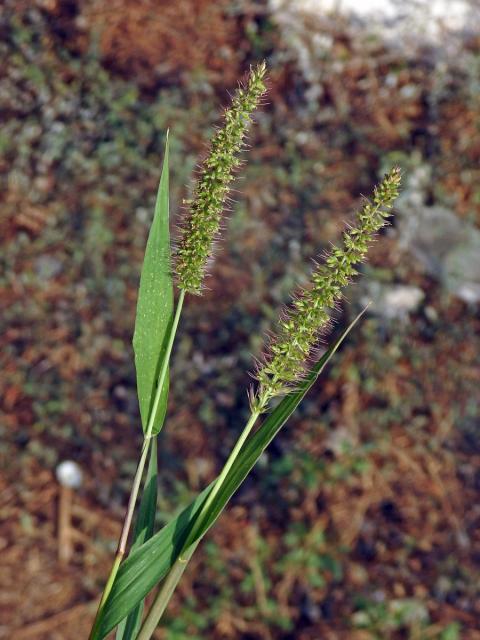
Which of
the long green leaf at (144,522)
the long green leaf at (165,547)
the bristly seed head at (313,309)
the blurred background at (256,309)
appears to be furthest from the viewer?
the blurred background at (256,309)

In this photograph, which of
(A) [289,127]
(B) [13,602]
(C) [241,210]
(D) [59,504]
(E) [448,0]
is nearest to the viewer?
(B) [13,602]

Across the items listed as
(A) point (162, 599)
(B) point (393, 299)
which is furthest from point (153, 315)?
(B) point (393, 299)

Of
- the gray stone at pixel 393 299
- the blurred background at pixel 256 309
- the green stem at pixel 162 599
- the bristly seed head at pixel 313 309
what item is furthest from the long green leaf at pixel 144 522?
the gray stone at pixel 393 299

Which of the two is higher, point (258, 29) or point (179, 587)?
→ point (258, 29)

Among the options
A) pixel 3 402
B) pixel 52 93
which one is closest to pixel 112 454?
pixel 3 402

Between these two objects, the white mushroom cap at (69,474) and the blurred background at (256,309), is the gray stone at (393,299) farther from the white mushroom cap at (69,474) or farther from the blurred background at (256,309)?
the white mushroom cap at (69,474)

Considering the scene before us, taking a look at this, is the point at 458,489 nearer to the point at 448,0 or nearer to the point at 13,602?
the point at 13,602

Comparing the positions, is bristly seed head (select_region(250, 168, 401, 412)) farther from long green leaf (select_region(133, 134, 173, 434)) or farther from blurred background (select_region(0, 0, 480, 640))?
blurred background (select_region(0, 0, 480, 640))

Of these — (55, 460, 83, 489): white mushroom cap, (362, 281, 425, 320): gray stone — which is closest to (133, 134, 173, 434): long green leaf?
(55, 460, 83, 489): white mushroom cap
